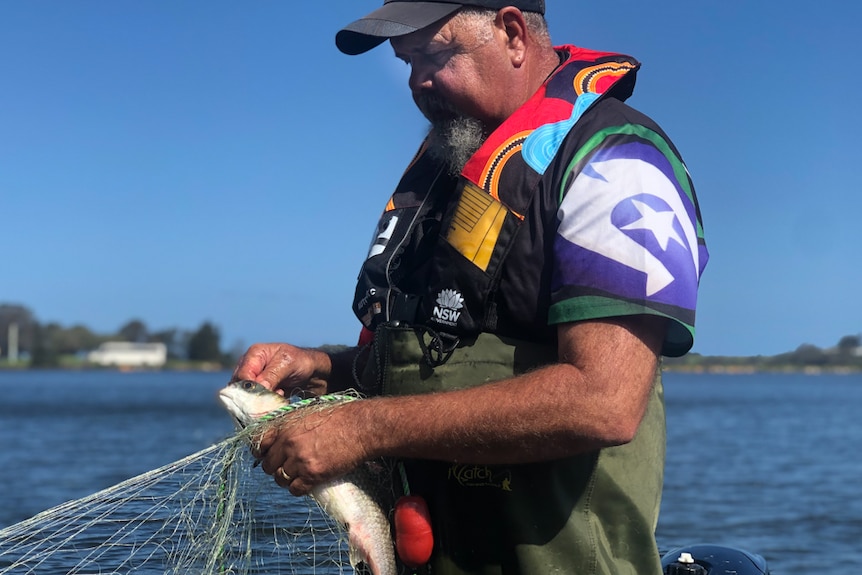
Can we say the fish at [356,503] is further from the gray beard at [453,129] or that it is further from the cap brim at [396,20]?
the cap brim at [396,20]

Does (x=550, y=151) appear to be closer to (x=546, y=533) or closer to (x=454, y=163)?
(x=454, y=163)

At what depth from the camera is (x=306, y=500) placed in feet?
10.8

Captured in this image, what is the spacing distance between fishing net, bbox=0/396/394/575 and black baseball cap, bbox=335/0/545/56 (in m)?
1.35

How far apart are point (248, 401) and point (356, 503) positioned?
48cm

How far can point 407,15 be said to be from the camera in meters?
3.11

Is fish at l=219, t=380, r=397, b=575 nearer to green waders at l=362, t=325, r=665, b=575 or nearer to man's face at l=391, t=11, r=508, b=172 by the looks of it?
green waders at l=362, t=325, r=665, b=575

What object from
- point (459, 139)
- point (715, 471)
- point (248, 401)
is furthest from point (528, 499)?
point (715, 471)

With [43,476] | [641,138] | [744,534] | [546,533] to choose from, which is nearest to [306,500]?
[546,533]

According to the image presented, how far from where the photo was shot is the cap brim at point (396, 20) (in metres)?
3.07

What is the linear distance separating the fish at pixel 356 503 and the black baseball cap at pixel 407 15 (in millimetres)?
1157

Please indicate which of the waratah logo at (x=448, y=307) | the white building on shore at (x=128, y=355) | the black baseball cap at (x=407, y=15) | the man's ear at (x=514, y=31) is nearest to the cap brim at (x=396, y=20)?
the black baseball cap at (x=407, y=15)

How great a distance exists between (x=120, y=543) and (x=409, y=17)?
207 cm

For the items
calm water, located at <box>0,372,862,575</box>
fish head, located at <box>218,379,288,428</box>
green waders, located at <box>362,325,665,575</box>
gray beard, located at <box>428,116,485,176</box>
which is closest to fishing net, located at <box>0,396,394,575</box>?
fish head, located at <box>218,379,288,428</box>

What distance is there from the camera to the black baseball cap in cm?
307
